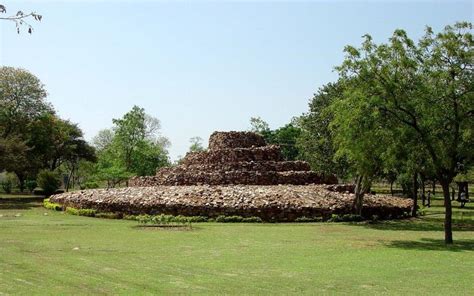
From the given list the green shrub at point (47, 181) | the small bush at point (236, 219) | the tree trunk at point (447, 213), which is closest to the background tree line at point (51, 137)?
the green shrub at point (47, 181)

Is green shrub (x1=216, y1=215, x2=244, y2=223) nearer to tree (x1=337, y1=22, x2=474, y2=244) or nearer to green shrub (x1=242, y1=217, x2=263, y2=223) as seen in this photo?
green shrub (x1=242, y1=217, x2=263, y2=223)

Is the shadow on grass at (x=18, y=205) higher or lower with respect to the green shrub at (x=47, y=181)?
lower

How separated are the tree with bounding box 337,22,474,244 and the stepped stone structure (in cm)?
1425

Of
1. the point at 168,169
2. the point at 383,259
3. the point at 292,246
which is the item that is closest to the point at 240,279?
the point at 383,259

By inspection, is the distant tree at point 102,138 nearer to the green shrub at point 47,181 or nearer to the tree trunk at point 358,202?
the green shrub at point 47,181

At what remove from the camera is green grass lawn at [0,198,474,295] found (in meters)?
9.81

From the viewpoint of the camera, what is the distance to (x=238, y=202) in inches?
1055

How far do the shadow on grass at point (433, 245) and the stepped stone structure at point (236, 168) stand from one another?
1375 centimetres

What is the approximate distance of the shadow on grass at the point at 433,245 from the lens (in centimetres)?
1652

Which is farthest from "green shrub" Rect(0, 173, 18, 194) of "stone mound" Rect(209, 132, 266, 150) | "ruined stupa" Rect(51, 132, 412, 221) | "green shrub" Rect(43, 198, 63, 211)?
"stone mound" Rect(209, 132, 266, 150)

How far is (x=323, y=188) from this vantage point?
3038cm

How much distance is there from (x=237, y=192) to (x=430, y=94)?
13.0 m

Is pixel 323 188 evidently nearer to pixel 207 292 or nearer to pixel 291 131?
pixel 207 292

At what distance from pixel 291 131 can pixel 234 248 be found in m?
71.2
